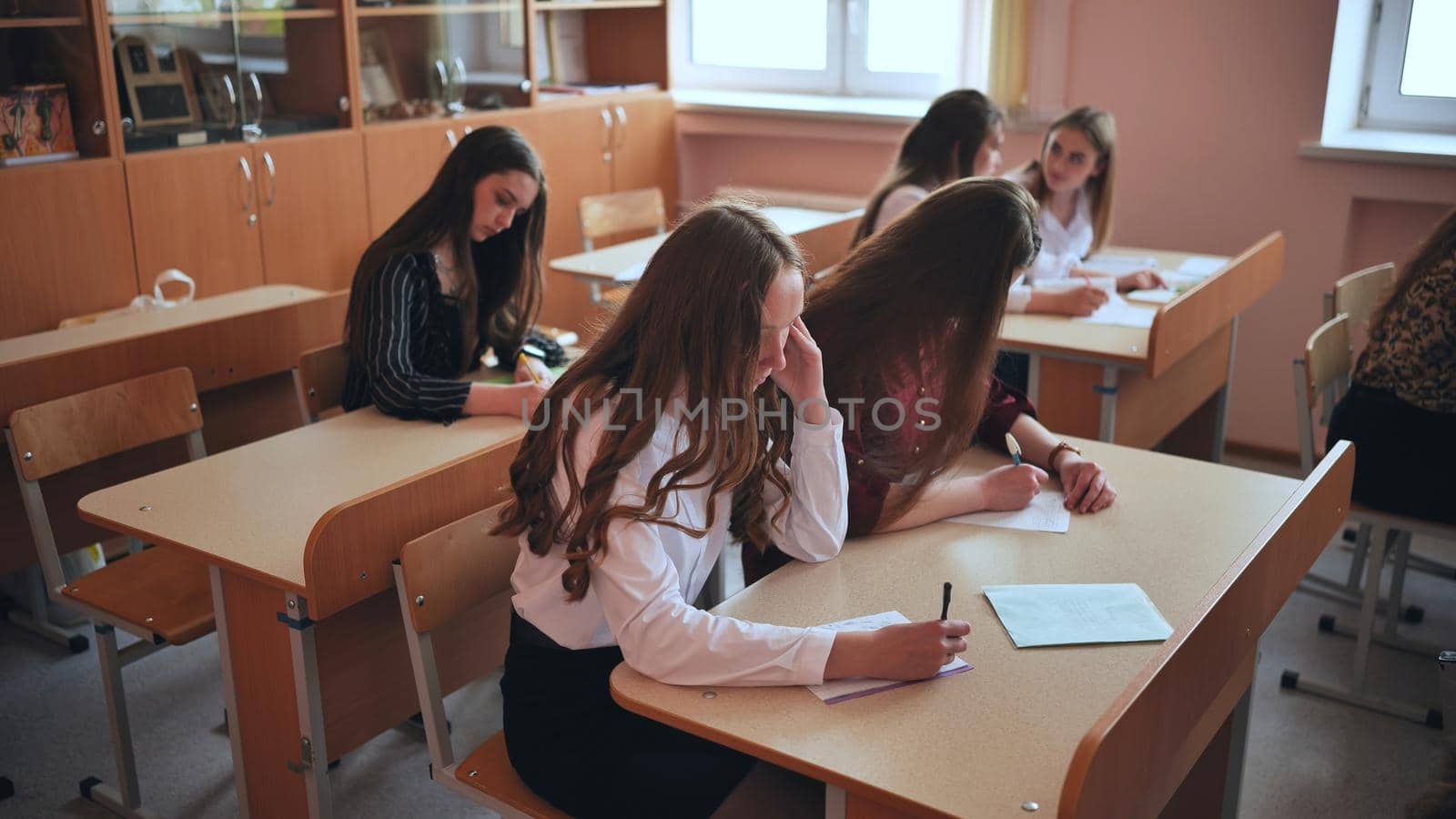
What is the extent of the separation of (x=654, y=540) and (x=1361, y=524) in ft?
6.70

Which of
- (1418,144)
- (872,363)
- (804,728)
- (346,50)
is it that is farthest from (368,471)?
(1418,144)

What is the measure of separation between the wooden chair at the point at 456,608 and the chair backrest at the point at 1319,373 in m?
1.80

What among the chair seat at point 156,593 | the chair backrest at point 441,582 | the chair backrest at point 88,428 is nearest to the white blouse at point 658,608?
the chair backrest at point 441,582

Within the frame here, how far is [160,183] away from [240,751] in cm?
205

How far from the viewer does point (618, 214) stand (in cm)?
446

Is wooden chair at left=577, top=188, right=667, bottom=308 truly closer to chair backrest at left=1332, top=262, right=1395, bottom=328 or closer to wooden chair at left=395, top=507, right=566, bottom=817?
chair backrest at left=1332, top=262, right=1395, bottom=328

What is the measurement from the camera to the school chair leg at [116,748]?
2.31m

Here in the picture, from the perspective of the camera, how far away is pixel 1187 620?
4.51 feet

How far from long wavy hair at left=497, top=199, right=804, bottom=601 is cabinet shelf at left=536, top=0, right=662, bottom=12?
345 cm

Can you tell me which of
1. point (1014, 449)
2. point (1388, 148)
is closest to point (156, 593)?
point (1014, 449)

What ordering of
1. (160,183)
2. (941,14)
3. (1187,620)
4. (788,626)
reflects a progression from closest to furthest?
(1187,620)
(788,626)
(160,183)
(941,14)

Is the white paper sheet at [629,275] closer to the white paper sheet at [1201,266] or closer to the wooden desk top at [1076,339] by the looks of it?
the wooden desk top at [1076,339]

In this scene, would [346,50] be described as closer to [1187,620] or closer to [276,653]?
[276,653]

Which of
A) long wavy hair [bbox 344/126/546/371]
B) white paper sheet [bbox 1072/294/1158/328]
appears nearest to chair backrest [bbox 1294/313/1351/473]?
white paper sheet [bbox 1072/294/1158/328]
